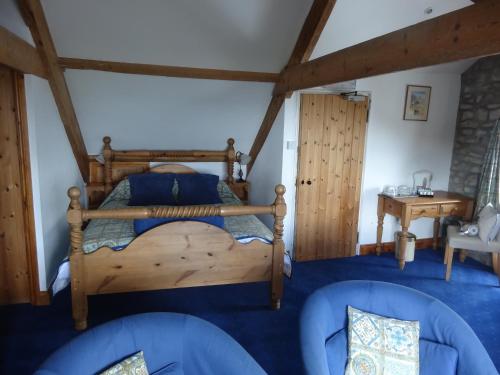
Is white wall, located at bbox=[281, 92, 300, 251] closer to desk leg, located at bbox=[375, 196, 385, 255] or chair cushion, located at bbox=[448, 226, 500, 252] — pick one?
desk leg, located at bbox=[375, 196, 385, 255]

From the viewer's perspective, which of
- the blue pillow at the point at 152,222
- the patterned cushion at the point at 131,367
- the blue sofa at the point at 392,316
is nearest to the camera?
the patterned cushion at the point at 131,367

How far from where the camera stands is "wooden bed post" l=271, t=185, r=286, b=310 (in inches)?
108

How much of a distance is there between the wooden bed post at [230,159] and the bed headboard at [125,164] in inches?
0.6

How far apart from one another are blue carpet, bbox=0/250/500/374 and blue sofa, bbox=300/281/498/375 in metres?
0.59

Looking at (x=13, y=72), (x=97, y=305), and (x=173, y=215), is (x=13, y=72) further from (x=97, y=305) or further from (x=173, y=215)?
(x=97, y=305)

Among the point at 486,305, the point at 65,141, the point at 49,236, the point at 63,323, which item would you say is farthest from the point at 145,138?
the point at 486,305

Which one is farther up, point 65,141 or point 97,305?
point 65,141

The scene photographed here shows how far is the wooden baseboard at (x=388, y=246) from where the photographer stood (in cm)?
432

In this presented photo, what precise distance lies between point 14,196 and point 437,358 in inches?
119

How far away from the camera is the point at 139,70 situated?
10.7ft

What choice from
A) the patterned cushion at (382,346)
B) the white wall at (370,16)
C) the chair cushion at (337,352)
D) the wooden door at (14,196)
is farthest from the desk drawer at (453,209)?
the wooden door at (14,196)

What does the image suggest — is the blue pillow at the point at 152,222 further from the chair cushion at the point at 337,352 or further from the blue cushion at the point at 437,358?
the blue cushion at the point at 437,358

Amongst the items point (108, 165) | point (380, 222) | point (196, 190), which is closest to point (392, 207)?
point (380, 222)

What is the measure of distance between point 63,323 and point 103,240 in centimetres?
70
